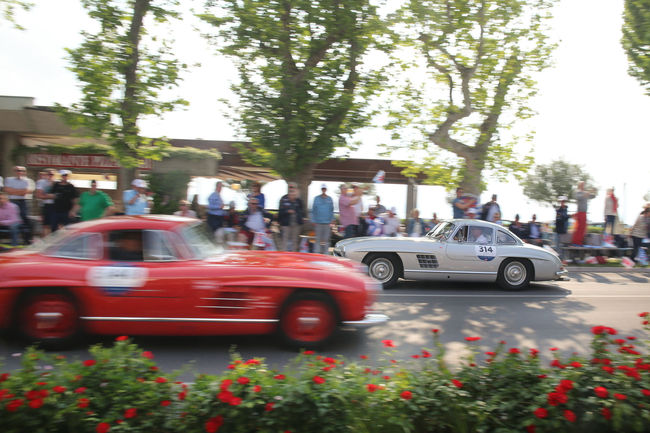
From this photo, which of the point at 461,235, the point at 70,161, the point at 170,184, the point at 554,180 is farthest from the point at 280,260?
the point at 554,180

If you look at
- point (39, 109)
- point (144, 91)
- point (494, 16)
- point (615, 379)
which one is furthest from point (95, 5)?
point (615, 379)

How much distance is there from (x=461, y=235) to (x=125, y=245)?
661cm

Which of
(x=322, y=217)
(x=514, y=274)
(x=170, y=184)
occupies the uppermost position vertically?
(x=170, y=184)

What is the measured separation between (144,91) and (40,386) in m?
10.4

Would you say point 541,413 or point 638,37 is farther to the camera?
point 638,37

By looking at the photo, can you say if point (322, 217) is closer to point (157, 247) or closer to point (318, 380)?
point (157, 247)

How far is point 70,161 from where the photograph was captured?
20375mm

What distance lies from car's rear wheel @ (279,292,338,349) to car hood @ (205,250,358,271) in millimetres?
394

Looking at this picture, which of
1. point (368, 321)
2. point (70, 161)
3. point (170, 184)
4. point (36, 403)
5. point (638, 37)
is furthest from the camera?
point (70, 161)

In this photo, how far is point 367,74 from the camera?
45.6ft

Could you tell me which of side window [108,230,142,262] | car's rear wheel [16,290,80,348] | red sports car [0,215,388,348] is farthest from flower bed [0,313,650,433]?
side window [108,230,142,262]

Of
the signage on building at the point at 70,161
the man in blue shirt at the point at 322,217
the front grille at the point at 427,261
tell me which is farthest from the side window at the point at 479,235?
the signage on building at the point at 70,161

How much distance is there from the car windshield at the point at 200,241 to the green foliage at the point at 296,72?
21.8 ft

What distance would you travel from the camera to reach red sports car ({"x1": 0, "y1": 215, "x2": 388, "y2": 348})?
537 centimetres
